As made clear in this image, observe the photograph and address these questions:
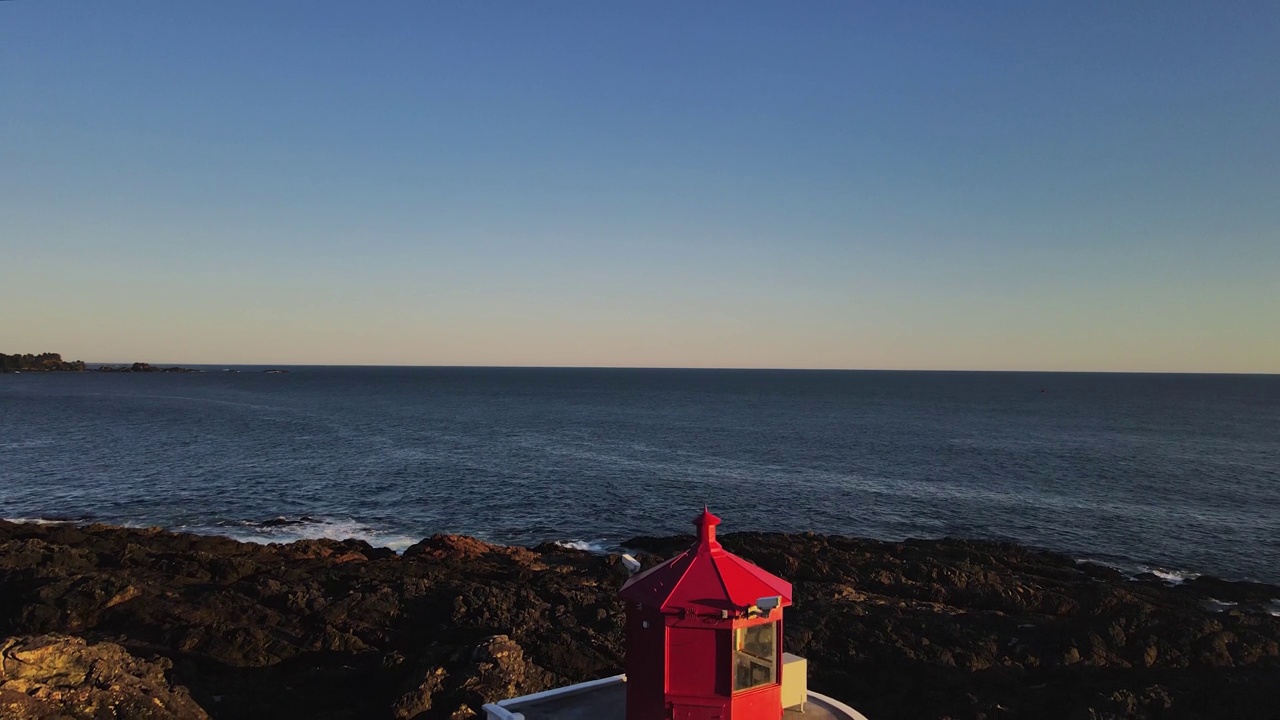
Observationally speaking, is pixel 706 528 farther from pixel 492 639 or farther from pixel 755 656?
pixel 492 639

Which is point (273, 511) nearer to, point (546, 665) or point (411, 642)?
point (411, 642)

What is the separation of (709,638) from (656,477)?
39500 mm

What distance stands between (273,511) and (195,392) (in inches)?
4550

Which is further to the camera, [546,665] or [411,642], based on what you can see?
[411,642]

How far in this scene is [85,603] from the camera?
1664cm

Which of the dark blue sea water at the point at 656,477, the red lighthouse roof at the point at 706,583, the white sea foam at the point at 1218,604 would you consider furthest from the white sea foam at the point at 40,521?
the white sea foam at the point at 1218,604

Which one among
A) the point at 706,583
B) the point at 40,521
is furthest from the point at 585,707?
the point at 40,521

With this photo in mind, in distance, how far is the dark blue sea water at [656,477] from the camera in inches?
1420

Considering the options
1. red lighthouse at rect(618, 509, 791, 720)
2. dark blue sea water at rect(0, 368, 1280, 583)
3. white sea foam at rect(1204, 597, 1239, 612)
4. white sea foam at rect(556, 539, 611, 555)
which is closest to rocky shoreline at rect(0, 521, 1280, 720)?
white sea foam at rect(1204, 597, 1239, 612)

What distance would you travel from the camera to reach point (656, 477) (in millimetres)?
49188

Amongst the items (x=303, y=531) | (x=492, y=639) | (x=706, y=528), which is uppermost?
(x=706, y=528)

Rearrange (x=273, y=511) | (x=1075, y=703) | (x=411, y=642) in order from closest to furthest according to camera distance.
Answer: (x=1075, y=703) → (x=411, y=642) → (x=273, y=511)

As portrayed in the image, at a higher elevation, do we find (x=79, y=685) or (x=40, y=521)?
(x=79, y=685)

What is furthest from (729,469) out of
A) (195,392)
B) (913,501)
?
(195,392)
